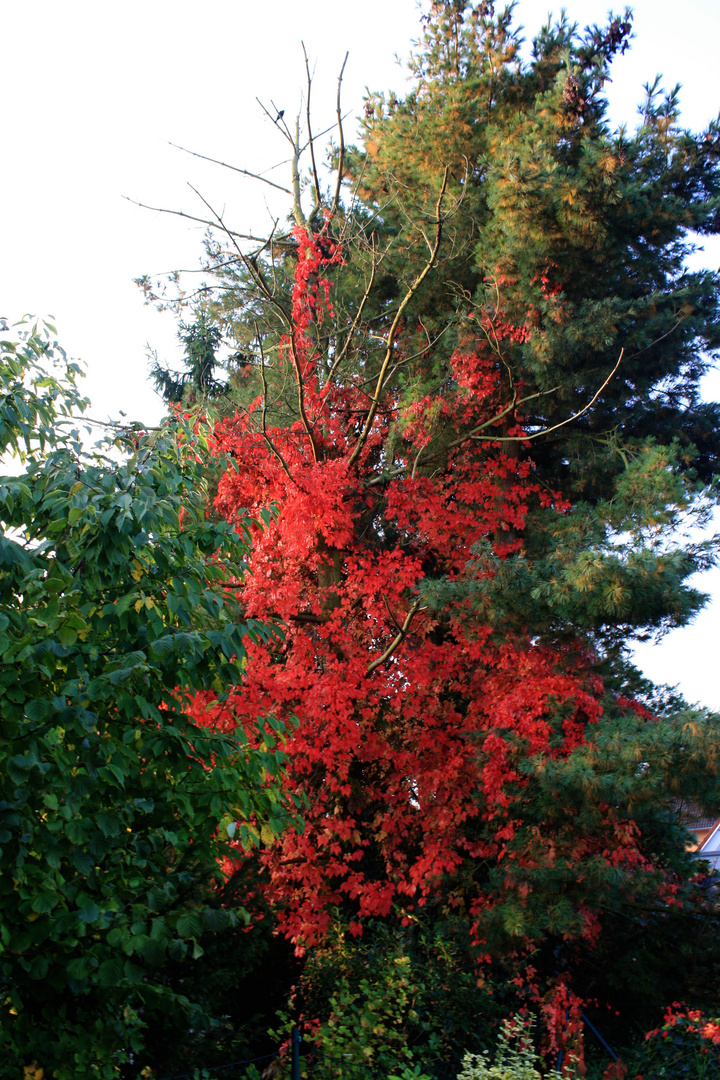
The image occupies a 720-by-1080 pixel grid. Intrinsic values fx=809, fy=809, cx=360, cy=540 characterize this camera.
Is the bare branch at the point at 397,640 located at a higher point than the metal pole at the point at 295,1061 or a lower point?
higher

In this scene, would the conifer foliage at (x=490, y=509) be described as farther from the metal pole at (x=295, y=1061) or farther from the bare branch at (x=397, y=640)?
the metal pole at (x=295, y=1061)

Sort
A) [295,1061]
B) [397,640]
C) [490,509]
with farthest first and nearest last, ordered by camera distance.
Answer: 1. [490,509]
2. [397,640]
3. [295,1061]

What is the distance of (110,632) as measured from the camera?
4539 mm

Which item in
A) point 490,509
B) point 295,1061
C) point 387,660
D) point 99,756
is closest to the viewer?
point 99,756

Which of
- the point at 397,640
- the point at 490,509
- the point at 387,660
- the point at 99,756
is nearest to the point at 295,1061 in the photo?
the point at 99,756

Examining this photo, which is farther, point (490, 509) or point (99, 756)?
point (490, 509)

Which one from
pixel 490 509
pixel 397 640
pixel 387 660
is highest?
pixel 490 509

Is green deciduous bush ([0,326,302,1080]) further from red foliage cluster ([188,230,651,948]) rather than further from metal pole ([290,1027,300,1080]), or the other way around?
red foliage cluster ([188,230,651,948])

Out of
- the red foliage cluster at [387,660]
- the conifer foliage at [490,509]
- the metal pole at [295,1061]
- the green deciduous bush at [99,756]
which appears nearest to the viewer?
the green deciduous bush at [99,756]

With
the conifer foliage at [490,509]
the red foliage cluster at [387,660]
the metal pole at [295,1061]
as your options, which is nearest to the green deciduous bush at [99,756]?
the metal pole at [295,1061]

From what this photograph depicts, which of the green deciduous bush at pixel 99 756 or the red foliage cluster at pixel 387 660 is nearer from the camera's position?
the green deciduous bush at pixel 99 756

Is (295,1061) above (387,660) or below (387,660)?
below

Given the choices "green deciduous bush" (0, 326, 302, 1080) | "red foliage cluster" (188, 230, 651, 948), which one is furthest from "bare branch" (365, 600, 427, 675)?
"green deciduous bush" (0, 326, 302, 1080)

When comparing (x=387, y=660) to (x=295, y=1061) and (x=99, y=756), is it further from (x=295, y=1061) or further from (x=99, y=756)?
(x=99, y=756)
